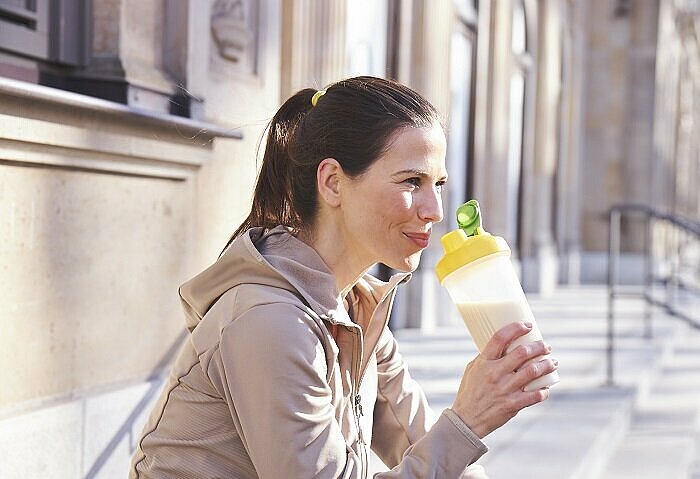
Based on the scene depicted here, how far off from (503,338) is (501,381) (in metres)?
0.07

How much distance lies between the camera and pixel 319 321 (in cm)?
175

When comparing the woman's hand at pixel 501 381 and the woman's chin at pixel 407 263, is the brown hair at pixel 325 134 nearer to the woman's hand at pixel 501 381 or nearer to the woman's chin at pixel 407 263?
the woman's chin at pixel 407 263

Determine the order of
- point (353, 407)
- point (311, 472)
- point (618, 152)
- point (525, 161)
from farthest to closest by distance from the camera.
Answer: point (618, 152), point (525, 161), point (353, 407), point (311, 472)

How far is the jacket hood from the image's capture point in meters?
1.79

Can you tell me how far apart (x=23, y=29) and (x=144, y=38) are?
0.65 metres

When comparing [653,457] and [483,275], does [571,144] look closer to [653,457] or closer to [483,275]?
[653,457]

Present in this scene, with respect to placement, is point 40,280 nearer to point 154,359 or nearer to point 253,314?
point 154,359

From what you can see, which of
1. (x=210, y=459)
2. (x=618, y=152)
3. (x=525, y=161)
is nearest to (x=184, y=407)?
(x=210, y=459)

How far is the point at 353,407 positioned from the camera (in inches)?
76.7

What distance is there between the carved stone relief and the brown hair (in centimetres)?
239

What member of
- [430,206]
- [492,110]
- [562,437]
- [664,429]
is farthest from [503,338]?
[492,110]

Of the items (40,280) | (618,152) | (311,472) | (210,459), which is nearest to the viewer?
(311,472)

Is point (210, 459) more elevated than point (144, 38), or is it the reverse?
point (144, 38)

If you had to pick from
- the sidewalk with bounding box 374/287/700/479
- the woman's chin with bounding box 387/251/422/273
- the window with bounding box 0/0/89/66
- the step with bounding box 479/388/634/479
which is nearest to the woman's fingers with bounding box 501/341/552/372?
the woman's chin with bounding box 387/251/422/273
